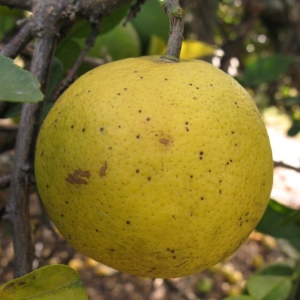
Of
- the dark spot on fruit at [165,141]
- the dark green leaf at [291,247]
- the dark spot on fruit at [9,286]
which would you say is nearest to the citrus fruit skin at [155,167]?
the dark spot on fruit at [165,141]

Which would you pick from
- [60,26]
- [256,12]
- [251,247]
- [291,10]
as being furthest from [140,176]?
[251,247]

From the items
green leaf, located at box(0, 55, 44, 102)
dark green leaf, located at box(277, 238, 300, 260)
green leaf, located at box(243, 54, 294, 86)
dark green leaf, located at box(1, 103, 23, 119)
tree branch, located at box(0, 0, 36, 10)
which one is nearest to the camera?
green leaf, located at box(0, 55, 44, 102)

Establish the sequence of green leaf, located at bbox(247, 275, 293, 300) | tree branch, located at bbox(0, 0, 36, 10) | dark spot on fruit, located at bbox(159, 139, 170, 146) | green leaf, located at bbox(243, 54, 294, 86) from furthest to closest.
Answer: green leaf, located at bbox(243, 54, 294, 86)
green leaf, located at bbox(247, 275, 293, 300)
tree branch, located at bbox(0, 0, 36, 10)
dark spot on fruit, located at bbox(159, 139, 170, 146)

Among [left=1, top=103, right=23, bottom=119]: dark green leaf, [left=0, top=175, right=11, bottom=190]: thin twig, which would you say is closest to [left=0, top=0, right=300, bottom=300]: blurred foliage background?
[left=1, top=103, right=23, bottom=119]: dark green leaf

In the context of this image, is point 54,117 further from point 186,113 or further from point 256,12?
point 256,12

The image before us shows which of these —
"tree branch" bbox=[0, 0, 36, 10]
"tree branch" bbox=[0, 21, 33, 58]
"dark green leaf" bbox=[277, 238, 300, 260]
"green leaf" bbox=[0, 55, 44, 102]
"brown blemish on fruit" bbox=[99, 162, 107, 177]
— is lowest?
"dark green leaf" bbox=[277, 238, 300, 260]

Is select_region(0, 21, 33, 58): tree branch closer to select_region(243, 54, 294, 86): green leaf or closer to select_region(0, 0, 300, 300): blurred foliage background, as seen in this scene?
select_region(0, 0, 300, 300): blurred foliage background
